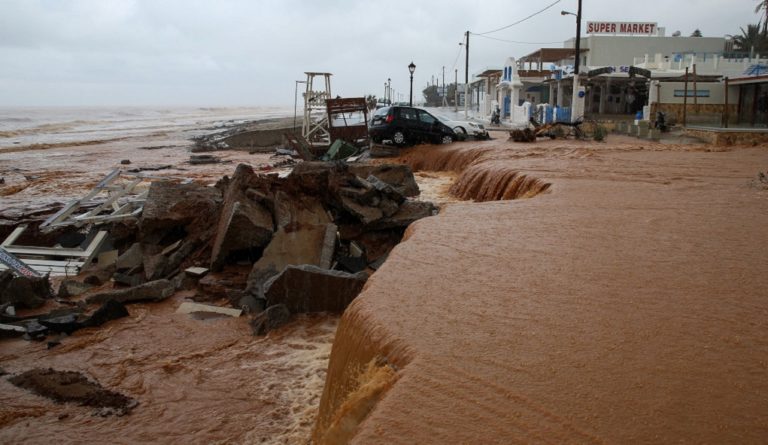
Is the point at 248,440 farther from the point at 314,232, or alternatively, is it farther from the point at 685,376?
the point at 314,232

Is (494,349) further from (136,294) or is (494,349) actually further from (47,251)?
(47,251)

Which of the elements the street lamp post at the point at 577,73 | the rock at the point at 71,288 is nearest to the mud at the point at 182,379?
the rock at the point at 71,288

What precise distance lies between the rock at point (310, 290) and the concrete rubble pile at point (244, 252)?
0.5 inches

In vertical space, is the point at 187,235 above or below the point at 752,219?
below

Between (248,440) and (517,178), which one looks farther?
(517,178)

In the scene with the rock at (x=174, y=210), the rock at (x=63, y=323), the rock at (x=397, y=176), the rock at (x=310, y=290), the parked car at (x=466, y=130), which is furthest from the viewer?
the parked car at (x=466, y=130)

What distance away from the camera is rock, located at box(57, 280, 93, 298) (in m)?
8.77

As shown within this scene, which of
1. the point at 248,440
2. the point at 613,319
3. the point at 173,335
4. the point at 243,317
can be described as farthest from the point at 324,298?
the point at 613,319

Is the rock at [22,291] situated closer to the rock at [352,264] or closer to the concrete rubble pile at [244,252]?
the concrete rubble pile at [244,252]

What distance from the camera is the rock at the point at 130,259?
9.77 metres

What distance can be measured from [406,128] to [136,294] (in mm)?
16324

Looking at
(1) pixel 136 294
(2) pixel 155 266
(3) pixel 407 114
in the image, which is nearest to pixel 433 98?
(3) pixel 407 114

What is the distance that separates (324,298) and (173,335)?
5.90 feet

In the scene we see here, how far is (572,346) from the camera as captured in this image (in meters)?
3.90
